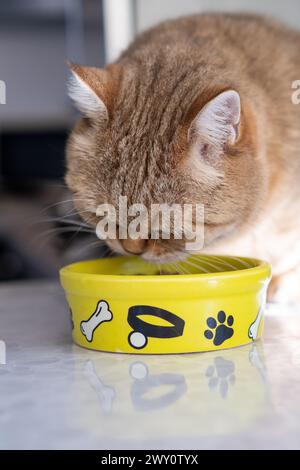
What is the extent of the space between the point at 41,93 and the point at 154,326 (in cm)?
332

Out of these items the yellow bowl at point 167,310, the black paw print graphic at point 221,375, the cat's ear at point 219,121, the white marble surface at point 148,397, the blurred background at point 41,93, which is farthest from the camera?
the blurred background at point 41,93

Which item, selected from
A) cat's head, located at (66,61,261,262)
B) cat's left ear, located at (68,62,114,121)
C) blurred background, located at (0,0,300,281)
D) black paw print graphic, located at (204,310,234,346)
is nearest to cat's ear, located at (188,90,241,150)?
cat's head, located at (66,61,261,262)

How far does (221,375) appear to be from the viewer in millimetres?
880

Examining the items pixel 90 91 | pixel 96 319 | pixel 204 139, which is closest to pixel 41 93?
pixel 90 91

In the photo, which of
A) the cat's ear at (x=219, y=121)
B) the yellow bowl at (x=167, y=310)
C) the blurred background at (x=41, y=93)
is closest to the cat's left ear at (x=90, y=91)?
the cat's ear at (x=219, y=121)

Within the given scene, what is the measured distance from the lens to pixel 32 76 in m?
4.02

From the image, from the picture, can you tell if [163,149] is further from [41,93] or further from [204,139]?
[41,93]

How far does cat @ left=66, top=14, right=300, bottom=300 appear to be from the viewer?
1182mm

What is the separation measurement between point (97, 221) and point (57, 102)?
2927 millimetres

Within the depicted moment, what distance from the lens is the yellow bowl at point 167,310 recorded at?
0.95 metres

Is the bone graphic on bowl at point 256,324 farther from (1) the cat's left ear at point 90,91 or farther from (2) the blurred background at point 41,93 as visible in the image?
(2) the blurred background at point 41,93

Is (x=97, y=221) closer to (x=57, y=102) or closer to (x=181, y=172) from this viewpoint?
(x=181, y=172)

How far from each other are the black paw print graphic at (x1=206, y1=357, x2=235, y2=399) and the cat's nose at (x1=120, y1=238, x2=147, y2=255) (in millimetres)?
327
